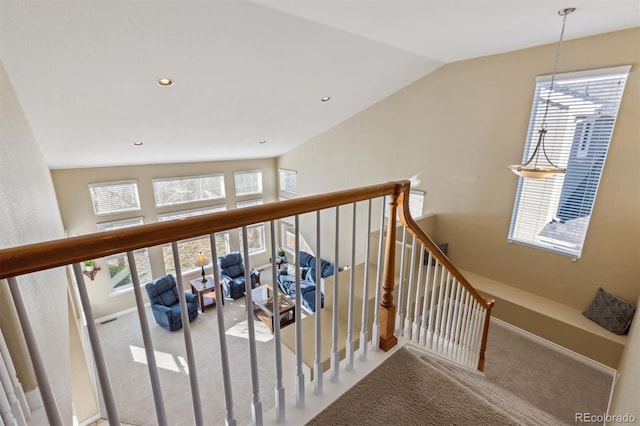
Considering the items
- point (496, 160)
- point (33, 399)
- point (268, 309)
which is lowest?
point (268, 309)

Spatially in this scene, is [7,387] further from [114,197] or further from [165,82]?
[114,197]

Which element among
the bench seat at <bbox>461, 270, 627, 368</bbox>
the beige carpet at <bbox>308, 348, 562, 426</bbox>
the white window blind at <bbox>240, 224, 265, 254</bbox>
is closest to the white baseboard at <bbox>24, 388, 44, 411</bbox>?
the beige carpet at <bbox>308, 348, 562, 426</bbox>

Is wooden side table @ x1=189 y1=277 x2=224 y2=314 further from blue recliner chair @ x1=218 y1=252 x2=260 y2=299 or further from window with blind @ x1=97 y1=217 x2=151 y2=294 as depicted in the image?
window with blind @ x1=97 y1=217 x2=151 y2=294

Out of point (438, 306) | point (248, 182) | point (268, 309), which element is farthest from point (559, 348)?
point (248, 182)

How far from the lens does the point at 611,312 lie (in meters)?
3.37

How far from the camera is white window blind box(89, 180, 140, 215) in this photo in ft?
19.7

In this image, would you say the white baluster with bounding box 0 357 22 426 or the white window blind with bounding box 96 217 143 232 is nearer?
the white baluster with bounding box 0 357 22 426

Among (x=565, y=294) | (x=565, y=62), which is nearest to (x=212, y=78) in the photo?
(x=565, y=62)

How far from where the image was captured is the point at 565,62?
3.48 m

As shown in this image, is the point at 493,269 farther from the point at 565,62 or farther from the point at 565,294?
the point at 565,62

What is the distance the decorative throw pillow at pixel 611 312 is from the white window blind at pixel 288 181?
6.27m

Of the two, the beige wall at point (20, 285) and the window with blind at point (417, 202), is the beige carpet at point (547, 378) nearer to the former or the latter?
the window with blind at point (417, 202)

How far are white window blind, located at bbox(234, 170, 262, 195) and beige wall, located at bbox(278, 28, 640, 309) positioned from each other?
342 centimetres

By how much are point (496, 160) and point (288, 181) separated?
17.7ft
